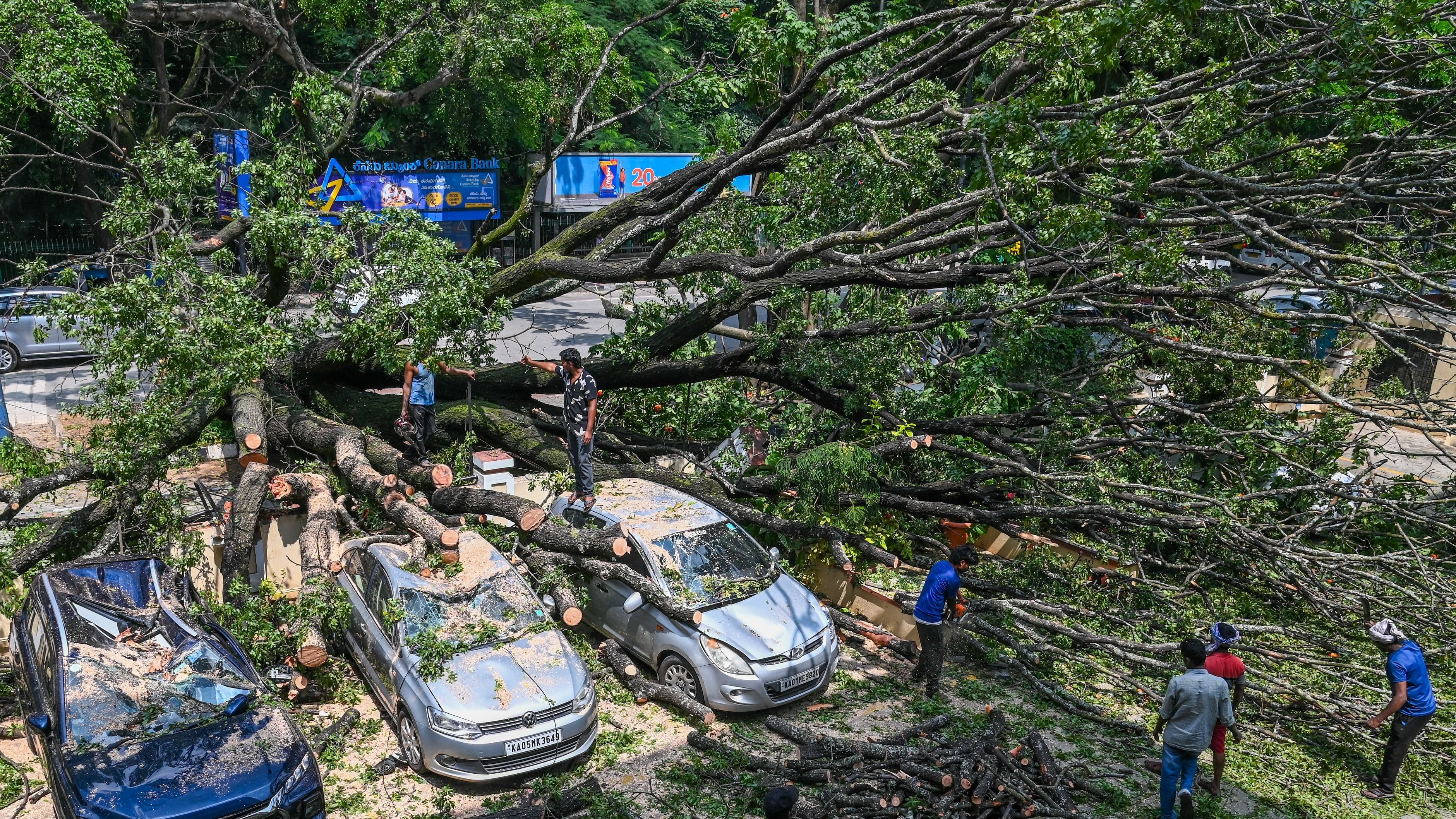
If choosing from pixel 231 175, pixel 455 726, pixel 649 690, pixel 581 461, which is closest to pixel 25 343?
pixel 231 175

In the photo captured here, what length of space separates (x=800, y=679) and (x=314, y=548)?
435 cm

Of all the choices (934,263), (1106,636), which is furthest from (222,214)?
(1106,636)

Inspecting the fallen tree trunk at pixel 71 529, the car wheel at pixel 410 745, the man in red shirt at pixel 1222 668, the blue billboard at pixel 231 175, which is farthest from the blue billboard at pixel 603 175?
the man in red shirt at pixel 1222 668

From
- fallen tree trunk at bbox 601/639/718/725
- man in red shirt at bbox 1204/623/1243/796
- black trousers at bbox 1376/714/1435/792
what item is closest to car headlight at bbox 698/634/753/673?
fallen tree trunk at bbox 601/639/718/725

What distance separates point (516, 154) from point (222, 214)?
16214 mm

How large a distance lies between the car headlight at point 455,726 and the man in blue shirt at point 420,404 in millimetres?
3163

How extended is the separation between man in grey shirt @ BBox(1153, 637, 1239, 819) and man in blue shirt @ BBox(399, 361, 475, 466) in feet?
22.6

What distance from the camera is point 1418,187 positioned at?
10016 mm

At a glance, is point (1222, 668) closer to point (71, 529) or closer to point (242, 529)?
point (242, 529)

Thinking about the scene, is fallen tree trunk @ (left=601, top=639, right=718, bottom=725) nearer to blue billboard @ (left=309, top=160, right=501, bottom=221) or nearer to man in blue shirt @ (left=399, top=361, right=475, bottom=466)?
man in blue shirt @ (left=399, top=361, right=475, bottom=466)

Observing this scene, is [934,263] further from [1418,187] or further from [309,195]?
[309,195]

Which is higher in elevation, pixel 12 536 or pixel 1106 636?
pixel 12 536

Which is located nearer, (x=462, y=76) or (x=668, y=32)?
(x=462, y=76)

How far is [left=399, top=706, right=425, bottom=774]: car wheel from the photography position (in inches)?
292
